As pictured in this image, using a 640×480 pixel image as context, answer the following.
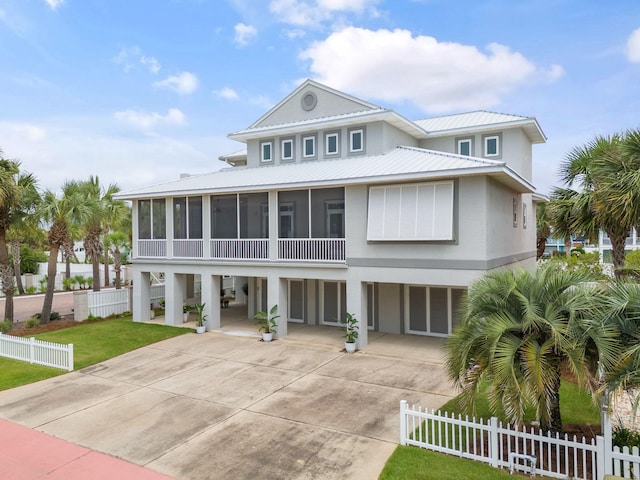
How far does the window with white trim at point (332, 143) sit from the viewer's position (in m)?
19.5

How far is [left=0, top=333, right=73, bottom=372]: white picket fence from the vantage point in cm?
1387

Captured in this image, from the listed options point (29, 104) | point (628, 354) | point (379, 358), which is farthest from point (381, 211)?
point (29, 104)

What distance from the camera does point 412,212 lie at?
47.6ft

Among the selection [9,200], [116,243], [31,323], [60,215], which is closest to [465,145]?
[60,215]

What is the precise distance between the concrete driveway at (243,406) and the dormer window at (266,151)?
986cm

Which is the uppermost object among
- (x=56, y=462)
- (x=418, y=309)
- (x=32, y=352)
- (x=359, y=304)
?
(x=359, y=304)

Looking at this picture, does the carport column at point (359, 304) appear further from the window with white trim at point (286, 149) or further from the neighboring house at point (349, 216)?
the window with white trim at point (286, 149)

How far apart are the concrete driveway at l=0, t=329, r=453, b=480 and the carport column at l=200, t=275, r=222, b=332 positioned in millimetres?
2994

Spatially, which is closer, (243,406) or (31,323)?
(243,406)

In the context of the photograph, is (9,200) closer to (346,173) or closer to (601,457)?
(346,173)

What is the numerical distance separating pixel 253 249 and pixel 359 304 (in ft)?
17.8

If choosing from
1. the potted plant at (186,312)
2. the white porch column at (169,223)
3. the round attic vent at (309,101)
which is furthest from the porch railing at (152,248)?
the round attic vent at (309,101)

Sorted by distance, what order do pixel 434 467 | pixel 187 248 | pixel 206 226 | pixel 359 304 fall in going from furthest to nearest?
pixel 187 248 < pixel 206 226 < pixel 359 304 < pixel 434 467

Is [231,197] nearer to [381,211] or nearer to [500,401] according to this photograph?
[381,211]
